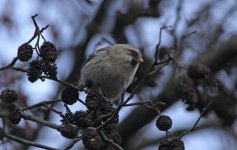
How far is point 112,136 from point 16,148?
5.34 ft

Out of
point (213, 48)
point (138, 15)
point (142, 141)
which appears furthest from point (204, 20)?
point (142, 141)

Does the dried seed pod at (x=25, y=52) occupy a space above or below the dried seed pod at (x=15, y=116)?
above

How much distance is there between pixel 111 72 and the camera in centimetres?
287

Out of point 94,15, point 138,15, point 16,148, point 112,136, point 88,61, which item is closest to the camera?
point 112,136

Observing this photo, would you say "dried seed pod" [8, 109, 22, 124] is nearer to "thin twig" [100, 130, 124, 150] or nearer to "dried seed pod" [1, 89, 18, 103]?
"dried seed pod" [1, 89, 18, 103]

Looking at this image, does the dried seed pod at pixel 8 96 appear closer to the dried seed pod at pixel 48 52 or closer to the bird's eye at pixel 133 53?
the dried seed pod at pixel 48 52

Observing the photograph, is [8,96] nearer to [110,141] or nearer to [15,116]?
[15,116]

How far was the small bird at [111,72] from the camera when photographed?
2828 millimetres

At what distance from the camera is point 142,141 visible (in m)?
4.54

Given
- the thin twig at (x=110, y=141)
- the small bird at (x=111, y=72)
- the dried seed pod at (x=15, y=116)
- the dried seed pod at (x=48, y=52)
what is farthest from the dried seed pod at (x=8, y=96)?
the small bird at (x=111, y=72)

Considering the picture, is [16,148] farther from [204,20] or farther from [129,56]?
[204,20]

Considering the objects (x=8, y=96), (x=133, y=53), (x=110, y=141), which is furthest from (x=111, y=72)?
(x=110, y=141)

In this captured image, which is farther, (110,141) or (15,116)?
(15,116)

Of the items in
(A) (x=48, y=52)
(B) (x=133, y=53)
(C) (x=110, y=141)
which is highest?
(B) (x=133, y=53)
